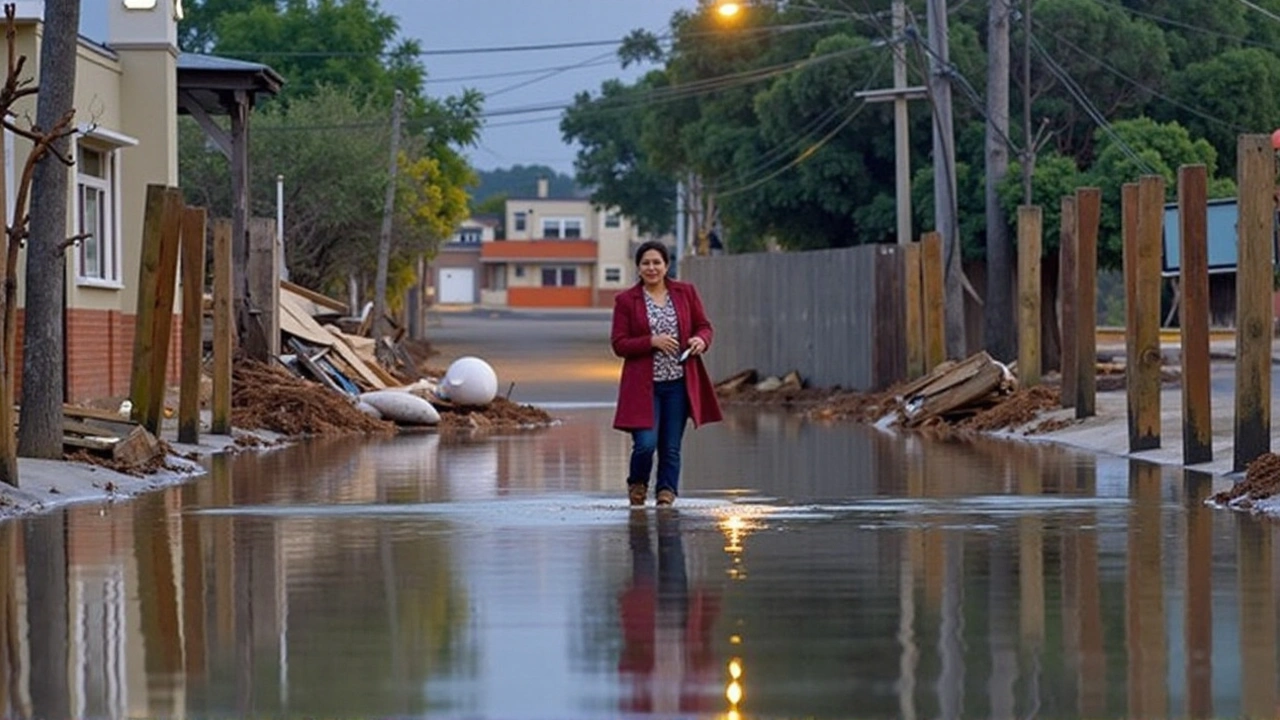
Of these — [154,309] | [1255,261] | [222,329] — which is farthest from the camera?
[222,329]

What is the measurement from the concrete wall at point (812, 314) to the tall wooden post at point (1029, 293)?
6848 mm

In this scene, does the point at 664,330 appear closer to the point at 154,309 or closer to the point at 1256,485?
the point at 1256,485

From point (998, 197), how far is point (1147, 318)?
48.7 ft

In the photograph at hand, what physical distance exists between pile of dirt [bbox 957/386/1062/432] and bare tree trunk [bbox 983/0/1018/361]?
6.97 m

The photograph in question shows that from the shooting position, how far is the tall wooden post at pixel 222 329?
26625 millimetres

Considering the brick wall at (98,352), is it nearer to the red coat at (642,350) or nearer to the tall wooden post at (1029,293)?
the tall wooden post at (1029,293)

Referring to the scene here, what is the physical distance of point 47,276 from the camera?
1972 centimetres

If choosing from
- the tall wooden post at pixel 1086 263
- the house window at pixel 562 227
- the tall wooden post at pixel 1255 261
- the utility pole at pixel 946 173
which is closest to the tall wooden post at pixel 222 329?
the tall wooden post at pixel 1086 263

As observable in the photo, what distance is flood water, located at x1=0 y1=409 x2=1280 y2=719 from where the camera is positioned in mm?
9125

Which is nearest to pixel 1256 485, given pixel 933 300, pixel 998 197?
pixel 933 300

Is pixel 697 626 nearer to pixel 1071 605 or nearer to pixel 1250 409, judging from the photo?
pixel 1071 605

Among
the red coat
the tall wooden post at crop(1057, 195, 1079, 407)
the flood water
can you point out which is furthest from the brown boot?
the tall wooden post at crop(1057, 195, 1079, 407)

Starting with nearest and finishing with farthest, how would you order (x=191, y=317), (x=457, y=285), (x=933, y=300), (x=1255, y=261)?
(x=1255, y=261) → (x=191, y=317) → (x=933, y=300) → (x=457, y=285)

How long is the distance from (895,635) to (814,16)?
5025 centimetres
